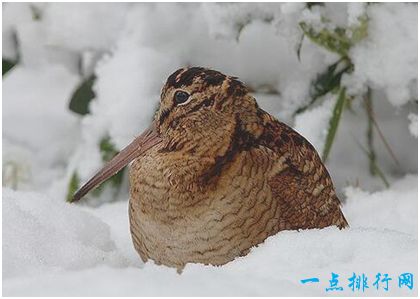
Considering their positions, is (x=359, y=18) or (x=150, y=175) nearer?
(x=150, y=175)

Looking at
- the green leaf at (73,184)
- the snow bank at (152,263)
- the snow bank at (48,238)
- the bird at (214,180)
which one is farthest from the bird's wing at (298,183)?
the green leaf at (73,184)

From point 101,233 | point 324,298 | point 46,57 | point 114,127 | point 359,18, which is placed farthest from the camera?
point 46,57

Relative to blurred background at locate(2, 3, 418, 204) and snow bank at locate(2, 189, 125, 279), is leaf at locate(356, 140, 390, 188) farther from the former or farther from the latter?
snow bank at locate(2, 189, 125, 279)

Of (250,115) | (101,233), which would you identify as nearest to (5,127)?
(101,233)

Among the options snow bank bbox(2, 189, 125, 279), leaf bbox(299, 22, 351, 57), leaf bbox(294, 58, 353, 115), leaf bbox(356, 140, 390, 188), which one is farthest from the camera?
leaf bbox(356, 140, 390, 188)

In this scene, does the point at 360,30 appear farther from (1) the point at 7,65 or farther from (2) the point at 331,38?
(1) the point at 7,65

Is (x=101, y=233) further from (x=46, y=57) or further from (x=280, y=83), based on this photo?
(x=46, y=57)

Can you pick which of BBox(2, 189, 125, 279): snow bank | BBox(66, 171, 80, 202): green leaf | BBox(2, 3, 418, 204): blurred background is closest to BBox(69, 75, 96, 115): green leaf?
BBox(2, 3, 418, 204): blurred background
